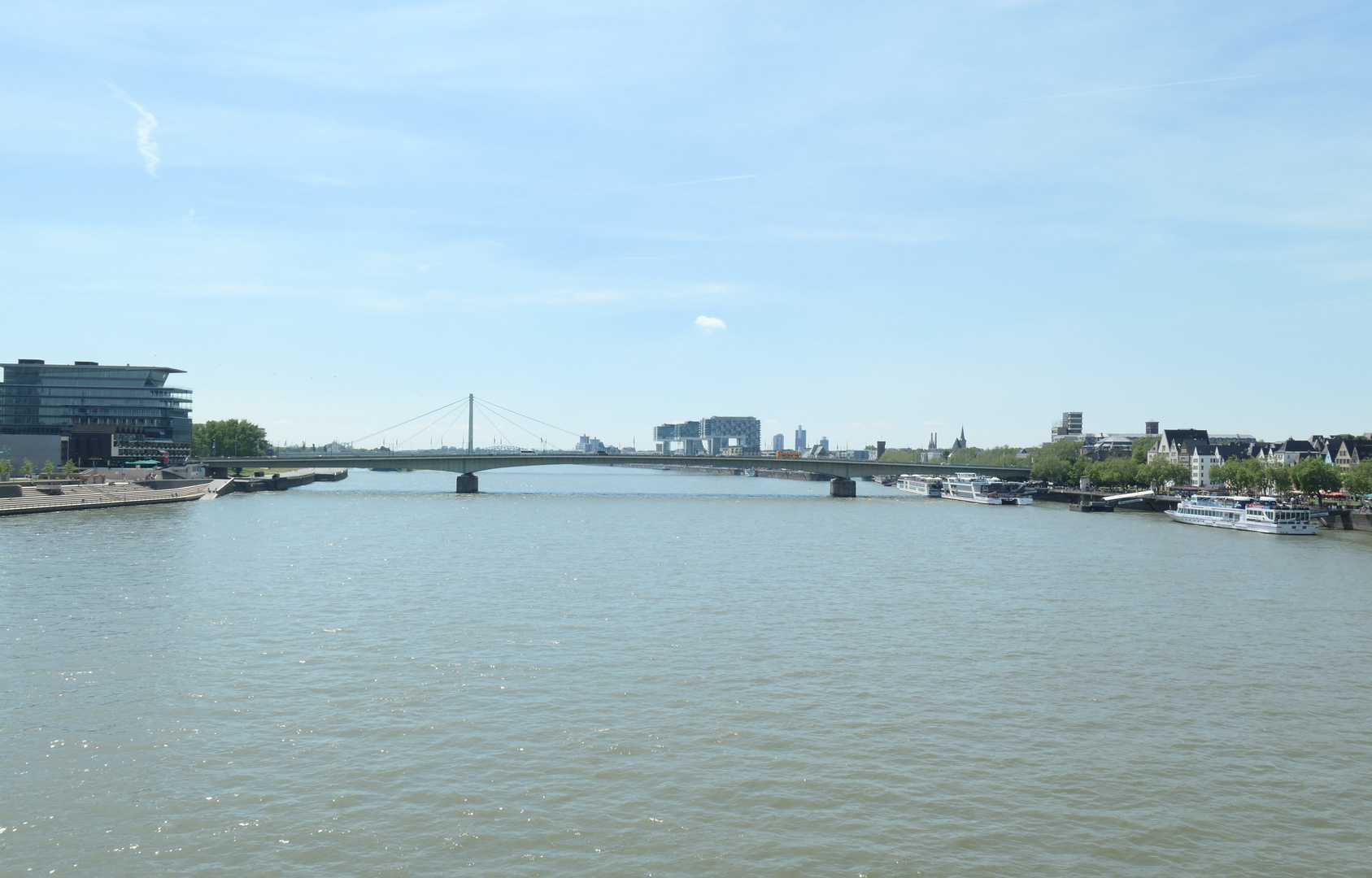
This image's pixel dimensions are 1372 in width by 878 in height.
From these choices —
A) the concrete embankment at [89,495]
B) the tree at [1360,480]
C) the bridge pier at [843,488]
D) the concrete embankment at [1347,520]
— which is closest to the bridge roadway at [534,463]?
the bridge pier at [843,488]

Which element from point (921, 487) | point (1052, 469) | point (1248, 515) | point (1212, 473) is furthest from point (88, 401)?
point (1212, 473)

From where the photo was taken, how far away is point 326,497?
12044 centimetres

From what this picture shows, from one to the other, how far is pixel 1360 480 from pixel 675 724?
4157 inches

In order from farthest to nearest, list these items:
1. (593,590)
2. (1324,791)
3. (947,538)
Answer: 1. (947,538)
2. (593,590)
3. (1324,791)

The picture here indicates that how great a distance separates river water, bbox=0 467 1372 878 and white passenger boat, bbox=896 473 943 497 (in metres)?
101

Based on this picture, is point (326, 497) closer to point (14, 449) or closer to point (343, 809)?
point (14, 449)

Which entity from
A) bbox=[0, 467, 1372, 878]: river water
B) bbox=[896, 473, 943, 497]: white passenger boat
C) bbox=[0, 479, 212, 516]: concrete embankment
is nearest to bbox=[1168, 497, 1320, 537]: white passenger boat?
bbox=[0, 467, 1372, 878]: river water

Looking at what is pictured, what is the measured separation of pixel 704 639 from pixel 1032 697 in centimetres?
1030

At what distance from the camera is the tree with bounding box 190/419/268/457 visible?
180 m

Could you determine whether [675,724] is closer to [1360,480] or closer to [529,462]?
[1360,480]

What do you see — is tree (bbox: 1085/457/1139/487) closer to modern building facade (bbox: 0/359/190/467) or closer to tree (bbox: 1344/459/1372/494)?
tree (bbox: 1344/459/1372/494)

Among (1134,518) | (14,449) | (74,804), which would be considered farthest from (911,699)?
(14,449)

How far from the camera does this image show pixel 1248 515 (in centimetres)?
8219

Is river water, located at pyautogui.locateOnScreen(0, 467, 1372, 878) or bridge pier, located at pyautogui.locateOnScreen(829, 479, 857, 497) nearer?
river water, located at pyautogui.locateOnScreen(0, 467, 1372, 878)
